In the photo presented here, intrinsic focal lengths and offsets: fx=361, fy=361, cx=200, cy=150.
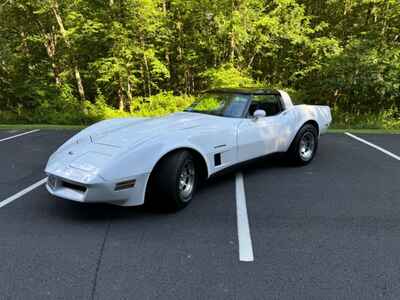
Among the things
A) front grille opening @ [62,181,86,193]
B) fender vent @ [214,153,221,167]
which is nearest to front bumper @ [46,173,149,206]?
front grille opening @ [62,181,86,193]

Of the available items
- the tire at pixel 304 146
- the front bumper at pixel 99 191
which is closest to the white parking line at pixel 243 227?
the front bumper at pixel 99 191

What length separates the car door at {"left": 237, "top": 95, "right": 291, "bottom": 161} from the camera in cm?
456

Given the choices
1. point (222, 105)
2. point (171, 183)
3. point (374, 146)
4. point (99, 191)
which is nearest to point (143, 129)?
point (171, 183)

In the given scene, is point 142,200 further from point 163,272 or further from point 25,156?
point 25,156

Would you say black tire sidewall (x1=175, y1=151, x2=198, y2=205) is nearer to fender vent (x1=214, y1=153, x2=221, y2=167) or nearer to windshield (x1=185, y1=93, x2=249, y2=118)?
fender vent (x1=214, y1=153, x2=221, y2=167)

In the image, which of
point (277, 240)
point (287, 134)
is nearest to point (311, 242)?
point (277, 240)

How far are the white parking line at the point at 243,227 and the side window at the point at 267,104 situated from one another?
1.09 meters

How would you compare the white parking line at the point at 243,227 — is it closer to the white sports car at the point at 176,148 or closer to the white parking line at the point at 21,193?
the white sports car at the point at 176,148

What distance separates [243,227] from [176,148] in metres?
1.06

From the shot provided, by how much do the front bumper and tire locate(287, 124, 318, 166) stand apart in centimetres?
269

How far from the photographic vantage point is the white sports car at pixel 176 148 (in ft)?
11.3

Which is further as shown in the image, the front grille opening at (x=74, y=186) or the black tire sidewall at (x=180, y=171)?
the black tire sidewall at (x=180, y=171)

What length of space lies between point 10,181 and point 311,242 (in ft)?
12.7

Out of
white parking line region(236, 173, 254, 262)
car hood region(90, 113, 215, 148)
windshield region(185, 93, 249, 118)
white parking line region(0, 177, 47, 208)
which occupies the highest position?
windshield region(185, 93, 249, 118)
